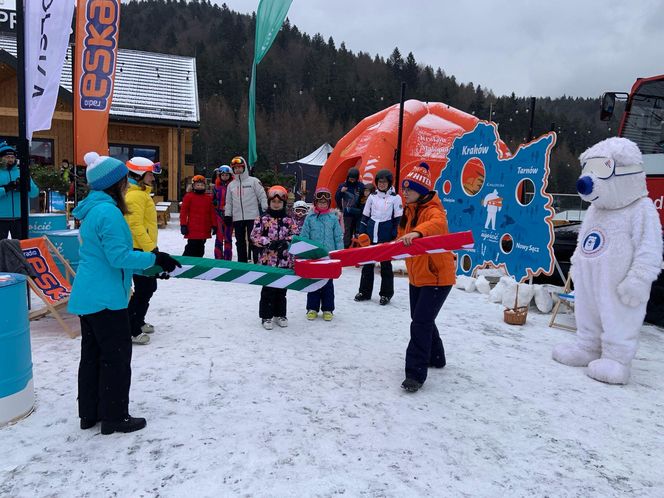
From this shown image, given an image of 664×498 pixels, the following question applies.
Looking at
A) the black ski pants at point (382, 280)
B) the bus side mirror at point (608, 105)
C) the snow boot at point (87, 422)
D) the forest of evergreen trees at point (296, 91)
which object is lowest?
the snow boot at point (87, 422)

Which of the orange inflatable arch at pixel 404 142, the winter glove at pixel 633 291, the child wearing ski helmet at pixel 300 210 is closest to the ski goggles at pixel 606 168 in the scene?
the winter glove at pixel 633 291

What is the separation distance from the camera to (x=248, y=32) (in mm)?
77875

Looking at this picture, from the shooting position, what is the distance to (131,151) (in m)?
19.1

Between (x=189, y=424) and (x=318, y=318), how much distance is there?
297 centimetres

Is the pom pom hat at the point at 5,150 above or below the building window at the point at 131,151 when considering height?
below

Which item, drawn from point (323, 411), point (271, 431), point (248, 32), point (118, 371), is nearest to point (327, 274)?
point (323, 411)

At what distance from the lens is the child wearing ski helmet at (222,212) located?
345 inches

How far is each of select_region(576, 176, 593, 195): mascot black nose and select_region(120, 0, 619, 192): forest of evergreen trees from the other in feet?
140

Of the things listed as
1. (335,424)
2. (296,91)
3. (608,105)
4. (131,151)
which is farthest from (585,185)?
(296,91)

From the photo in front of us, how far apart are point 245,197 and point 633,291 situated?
5.55m

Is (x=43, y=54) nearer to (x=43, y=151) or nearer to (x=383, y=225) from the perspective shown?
(x=383, y=225)

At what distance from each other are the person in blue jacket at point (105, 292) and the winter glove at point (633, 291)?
3.88 m

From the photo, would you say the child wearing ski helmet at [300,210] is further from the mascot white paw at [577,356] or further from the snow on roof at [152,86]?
the snow on roof at [152,86]

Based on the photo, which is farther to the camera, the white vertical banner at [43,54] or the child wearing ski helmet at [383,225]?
the child wearing ski helmet at [383,225]
